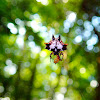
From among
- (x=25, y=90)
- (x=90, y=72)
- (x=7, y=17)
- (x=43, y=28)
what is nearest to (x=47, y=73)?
(x=25, y=90)

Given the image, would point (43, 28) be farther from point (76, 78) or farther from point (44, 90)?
point (44, 90)

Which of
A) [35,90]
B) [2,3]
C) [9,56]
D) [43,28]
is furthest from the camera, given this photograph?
[35,90]

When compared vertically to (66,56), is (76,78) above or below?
below

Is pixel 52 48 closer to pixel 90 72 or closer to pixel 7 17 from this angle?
pixel 7 17

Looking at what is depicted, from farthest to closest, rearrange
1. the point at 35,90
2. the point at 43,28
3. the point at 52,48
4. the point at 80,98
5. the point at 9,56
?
the point at 35,90, the point at 80,98, the point at 9,56, the point at 43,28, the point at 52,48

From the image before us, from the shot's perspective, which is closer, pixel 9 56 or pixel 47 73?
pixel 9 56

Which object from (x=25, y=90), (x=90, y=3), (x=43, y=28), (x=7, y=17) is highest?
(x=90, y=3)
